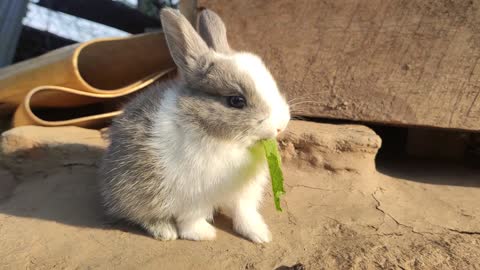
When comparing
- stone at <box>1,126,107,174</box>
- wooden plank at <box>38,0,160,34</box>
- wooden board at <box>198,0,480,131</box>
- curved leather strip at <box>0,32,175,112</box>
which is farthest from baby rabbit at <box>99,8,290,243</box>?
wooden plank at <box>38,0,160,34</box>

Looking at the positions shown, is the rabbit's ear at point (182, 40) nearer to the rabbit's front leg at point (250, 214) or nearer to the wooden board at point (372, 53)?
the rabbit's front leg at point (250, 214)

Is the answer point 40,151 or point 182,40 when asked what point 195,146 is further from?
point 40,151

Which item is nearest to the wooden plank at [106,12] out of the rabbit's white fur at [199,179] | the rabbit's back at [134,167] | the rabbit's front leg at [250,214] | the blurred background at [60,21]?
the blurred background at [60,21]

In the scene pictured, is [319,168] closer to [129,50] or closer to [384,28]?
[384,28]

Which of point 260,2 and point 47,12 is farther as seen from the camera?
point 47,12

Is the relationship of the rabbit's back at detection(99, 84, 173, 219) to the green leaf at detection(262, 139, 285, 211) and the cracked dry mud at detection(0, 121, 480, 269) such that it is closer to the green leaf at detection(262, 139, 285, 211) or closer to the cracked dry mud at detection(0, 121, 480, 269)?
the cracked dry mud at detection(0, 121, 480, 269)

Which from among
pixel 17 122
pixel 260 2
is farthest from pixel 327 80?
pixel 17 122
